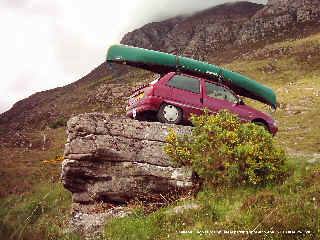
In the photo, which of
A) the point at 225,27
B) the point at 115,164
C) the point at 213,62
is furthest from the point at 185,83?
the point at 225,27

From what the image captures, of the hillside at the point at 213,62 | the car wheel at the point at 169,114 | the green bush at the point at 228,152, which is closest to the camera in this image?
the green bush at the point at 228,152

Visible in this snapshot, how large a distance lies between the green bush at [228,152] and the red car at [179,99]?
54.1 inches

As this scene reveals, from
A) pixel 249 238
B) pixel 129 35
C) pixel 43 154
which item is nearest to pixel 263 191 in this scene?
pixel 249 238

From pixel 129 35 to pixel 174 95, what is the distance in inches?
7623

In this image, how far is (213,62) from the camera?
97875 millimetres

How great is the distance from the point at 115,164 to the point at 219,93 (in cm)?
445

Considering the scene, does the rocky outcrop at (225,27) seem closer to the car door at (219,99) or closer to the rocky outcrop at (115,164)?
the car door at (219,99)

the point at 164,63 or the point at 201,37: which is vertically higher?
the point at 164,63

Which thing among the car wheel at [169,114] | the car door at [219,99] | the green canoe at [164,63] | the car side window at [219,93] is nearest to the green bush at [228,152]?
the car wheel at [169,114]

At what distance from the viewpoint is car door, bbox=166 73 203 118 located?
403 inches

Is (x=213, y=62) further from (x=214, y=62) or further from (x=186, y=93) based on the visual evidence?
(x=186, y=93)

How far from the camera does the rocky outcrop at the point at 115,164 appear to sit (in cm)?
862

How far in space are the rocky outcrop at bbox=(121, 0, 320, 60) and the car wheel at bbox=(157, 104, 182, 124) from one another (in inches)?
3896

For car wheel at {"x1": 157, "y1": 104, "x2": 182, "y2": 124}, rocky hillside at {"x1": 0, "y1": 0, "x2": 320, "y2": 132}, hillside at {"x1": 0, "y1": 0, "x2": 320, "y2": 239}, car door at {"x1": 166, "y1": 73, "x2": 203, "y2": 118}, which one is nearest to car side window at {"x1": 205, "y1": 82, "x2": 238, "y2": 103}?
car door at {"x1": 166, "y1": 73, "x2": 203, "y2": 118}
